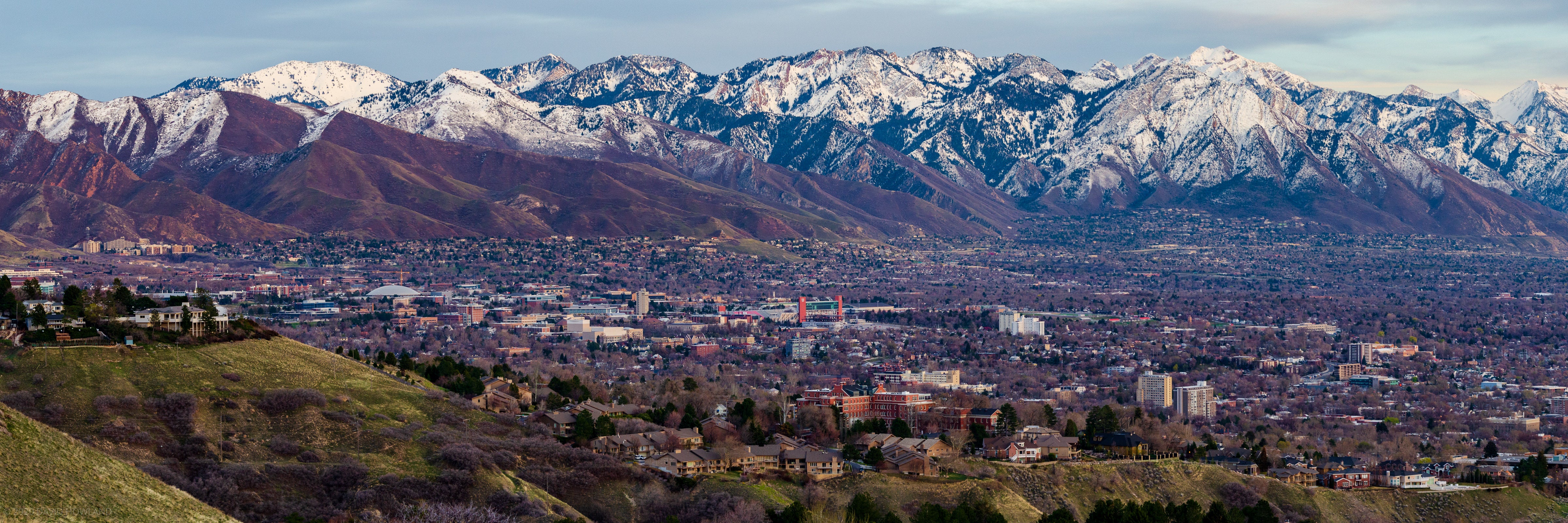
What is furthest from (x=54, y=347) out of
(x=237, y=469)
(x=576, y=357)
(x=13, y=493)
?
(x=576, y=357)

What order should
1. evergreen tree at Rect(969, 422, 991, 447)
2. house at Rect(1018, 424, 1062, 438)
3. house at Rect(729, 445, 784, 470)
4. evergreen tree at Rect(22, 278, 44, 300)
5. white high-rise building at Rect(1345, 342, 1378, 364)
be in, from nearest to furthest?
house at Rect(729, 445, 784, 470) → evergreen tree at Rect(22, 278, 44, 300) → evergreen tree at Rect(969, 422, 991, 447) → house at Rect(1018, 424, 1062, 438) → white high-rise building at Rect(1345, 342, 1378, 364)

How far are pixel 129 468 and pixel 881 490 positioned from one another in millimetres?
31184

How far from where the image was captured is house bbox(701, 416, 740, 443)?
283 ft

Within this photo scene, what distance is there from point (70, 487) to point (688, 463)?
30.8 m

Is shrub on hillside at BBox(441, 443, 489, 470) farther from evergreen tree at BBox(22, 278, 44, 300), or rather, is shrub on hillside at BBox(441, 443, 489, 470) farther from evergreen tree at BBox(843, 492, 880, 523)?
evergreen tree at BBox(22, 278, 44, 300)

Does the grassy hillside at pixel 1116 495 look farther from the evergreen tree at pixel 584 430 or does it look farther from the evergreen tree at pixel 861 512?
the evergreen tree at pixel 584 430

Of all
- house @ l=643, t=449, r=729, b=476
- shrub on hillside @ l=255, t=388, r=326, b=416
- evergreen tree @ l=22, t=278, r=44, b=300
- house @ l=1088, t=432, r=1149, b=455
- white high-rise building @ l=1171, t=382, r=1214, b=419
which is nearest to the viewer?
shrub on hillside @ l=255, t=388, r=326, b=416

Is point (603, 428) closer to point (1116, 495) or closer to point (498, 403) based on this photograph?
point (498, 403)

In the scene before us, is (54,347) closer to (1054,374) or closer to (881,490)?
(881,490)

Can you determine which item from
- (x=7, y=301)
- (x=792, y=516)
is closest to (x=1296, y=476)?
(x=792, y=516)

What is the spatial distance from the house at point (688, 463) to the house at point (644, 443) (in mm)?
1062

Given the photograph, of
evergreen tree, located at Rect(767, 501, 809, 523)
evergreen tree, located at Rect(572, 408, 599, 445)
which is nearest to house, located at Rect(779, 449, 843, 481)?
evergreen tree, located at Rect(572, 408, 599, 445)

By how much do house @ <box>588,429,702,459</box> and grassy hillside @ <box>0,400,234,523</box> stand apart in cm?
2449

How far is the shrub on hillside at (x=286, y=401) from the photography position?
74.4 metres
